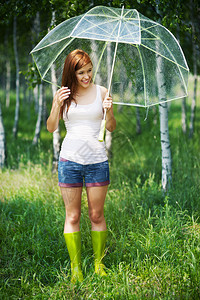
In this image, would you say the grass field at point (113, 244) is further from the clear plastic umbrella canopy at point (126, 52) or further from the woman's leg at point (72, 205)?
the clear plastic umbrella canopy at point (126, 52)

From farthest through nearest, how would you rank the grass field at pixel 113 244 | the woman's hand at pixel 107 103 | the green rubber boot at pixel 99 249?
the green rubber boot at pixel 99 249
the grass field at pixel 113 244
the woman's hand at pixel 107 103

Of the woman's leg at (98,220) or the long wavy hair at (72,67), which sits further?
the woman's leg at (98,220)

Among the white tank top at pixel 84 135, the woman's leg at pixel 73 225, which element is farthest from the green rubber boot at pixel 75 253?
the white tank top at pixel 84 135

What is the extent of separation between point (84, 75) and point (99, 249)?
1472mm

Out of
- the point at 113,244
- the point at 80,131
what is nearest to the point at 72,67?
the point at 80,131

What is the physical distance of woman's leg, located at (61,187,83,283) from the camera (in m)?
2.65

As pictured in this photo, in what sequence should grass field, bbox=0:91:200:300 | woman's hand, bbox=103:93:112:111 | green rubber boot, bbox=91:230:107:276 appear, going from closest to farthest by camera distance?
woman's hand, bbox=103:93:112:111 → grass field, bbox=0:91:200:300 → green rubber boot, bbox=91:230:107:276

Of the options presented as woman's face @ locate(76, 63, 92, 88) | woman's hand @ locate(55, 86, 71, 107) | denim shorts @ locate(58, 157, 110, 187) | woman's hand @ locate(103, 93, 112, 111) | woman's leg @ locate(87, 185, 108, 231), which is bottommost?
woman's leg @ locate(87, 185, 108, 231)

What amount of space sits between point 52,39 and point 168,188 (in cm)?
242

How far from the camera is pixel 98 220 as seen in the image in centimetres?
279

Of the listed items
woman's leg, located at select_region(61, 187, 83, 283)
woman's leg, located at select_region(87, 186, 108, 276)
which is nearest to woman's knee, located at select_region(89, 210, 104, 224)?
woman's leg, located at select_region(87, 186, 108, 276)

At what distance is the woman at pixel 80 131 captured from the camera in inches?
101

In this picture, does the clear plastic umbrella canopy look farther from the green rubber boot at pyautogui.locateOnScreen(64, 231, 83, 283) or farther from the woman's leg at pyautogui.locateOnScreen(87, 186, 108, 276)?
the green rubber boot at pyautogui.locateOnScreen(64, 231, 83, 283)

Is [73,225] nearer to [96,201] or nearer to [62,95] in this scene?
[96,201]
